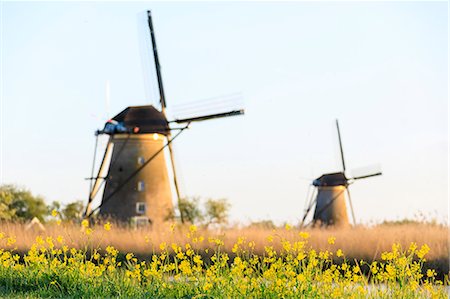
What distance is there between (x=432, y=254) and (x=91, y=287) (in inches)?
333

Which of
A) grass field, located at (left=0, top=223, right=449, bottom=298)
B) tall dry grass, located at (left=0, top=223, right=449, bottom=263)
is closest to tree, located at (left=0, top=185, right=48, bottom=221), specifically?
tall dry grass, located at (left=0, top=223, right=449, bottom=263)

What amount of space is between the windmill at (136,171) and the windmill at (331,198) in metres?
13.4

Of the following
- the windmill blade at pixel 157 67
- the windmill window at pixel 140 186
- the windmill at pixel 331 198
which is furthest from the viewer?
the windmill at pixel 331 198

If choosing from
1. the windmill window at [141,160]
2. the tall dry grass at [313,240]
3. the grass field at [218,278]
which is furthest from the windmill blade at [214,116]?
the grass field at [218,278]

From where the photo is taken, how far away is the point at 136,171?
21516mm

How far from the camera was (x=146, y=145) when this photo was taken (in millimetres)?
21766

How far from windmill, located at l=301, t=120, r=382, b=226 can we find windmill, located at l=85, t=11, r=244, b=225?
44.1 feet

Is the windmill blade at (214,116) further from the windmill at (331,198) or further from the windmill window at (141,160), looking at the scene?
the windmill at (331,198)

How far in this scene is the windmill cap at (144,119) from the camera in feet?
71.2

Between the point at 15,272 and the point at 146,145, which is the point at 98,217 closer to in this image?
the point at 146,145

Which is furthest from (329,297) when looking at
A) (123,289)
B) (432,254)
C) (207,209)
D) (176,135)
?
(207,209)

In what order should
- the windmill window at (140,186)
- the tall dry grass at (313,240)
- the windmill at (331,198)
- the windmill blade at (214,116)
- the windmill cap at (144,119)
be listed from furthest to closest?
the windmill at (331,198), the windmill cap at (144,119), the windmill window at (140,186), the windmill blade at (214,116), the tall dry grass at (313,240)

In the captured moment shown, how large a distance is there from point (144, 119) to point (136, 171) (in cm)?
183

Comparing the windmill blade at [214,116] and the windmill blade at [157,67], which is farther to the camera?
the windmill blade at [157,67]
